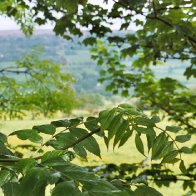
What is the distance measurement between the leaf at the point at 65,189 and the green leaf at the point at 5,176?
14 cm

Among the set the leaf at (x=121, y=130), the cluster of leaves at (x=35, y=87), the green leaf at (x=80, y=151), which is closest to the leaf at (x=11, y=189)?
the green leaf at (x=80, y=151)

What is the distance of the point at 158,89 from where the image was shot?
5461mm

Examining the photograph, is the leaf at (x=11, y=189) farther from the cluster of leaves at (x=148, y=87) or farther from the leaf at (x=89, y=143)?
the cluster of leaves at (x=148, y=87)

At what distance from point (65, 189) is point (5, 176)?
0.17m

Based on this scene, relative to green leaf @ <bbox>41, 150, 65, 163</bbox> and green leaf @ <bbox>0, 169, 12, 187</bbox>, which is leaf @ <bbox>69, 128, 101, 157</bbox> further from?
green leaf @ <bbox>0, 169, 12, 187</bbox>

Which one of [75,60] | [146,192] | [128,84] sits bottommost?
[75,60]

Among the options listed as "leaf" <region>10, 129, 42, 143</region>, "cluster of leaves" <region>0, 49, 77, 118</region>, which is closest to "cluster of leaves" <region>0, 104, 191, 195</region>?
"leaf" <region>10, 129, 42, 143</region>

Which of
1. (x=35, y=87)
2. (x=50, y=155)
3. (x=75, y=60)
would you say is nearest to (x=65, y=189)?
(x=50, y=155)

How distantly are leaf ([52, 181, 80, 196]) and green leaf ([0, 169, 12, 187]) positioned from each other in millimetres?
140

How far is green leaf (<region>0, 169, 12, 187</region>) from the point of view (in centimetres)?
83

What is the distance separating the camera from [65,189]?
739 mm

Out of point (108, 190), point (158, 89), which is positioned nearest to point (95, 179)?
point (108, 190)

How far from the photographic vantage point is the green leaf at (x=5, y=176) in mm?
826

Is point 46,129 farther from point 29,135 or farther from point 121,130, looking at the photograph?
point 121,130
